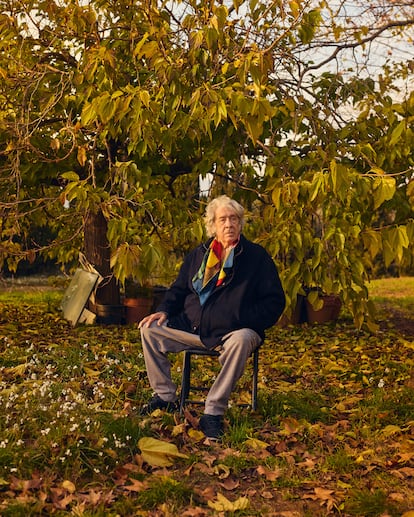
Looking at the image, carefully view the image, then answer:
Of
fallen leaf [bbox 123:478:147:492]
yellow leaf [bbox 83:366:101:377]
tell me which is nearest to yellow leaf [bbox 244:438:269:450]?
fallen leaf [bbox 123:478:147:492]

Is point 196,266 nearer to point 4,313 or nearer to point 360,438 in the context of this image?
point 360,438

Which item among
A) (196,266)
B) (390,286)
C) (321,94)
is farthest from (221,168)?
(390,286)

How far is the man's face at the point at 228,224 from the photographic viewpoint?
4629 mm

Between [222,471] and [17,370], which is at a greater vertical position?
[17,370]

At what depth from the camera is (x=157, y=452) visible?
397 centimetres

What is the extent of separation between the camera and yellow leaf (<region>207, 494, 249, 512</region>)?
3418mm

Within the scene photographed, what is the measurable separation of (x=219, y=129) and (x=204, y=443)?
4.08 meters

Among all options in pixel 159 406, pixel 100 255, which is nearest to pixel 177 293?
pixel 159 406

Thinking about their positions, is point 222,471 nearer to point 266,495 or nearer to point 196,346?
point 266,495

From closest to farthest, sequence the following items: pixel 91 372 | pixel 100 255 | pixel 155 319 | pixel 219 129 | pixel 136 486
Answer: pixel 136 486 < pixel 155 319 < pixel 91 372 < pixel 219 129 < pixel 100 255

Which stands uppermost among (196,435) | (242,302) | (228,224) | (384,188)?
(384,188)

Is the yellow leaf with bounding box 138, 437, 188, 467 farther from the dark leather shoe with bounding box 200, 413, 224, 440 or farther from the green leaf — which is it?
the green leaf

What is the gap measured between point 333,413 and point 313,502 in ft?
5.14

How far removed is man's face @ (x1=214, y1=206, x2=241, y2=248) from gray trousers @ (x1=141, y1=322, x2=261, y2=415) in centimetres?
59
